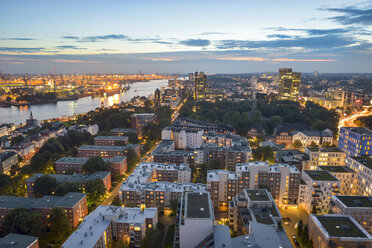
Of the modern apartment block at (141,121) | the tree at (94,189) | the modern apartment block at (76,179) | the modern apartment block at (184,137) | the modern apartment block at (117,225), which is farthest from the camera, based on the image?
the modern apartment block at (141,121)

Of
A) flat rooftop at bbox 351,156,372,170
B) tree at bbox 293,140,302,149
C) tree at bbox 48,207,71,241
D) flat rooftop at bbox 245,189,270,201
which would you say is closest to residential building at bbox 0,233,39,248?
tree at bbox 48,207,71,241

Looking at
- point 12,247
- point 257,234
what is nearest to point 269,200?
point 257,234

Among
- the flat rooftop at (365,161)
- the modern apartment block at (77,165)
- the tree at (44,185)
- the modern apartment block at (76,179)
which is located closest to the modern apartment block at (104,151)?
the modern apartment block at (77,165)

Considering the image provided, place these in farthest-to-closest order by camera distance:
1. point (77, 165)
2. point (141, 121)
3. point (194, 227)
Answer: point (141, 121) → point (77, 165) → point (194, 227)

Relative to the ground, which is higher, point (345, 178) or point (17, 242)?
point (345, 178)

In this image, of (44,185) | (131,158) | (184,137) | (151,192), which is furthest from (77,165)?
(184,137)

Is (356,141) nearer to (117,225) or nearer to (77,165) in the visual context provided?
(117,225)

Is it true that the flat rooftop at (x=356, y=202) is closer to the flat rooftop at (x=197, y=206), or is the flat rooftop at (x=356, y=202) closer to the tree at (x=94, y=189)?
Result: the flat rooftop at (x=197, y=206)
